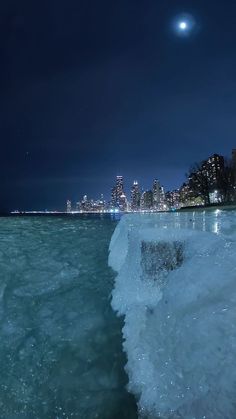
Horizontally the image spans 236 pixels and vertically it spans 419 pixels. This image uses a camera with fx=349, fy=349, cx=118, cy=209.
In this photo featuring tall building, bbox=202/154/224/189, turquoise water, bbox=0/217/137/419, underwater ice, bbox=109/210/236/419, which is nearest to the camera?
underwater ice, bbox=109/210/236/419

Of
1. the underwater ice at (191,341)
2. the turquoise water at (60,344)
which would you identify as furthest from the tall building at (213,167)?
the underwater ice at (191,341)

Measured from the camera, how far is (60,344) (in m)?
7.60

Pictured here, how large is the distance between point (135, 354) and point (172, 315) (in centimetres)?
124

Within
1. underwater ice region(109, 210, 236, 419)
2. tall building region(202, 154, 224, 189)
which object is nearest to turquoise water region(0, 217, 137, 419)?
underwater ice region(109, 210, 236, 419)

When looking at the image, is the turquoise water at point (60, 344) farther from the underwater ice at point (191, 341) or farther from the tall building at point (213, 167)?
the tall building at point (213, 167)

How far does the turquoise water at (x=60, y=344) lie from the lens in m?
5.93

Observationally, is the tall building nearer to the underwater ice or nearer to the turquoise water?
the turquoise water

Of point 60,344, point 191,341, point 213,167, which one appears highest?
point 213,167

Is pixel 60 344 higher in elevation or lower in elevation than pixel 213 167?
lower

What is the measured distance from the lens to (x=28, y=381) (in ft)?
21.3

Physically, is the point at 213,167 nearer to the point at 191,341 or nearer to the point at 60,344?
the point at 60,344

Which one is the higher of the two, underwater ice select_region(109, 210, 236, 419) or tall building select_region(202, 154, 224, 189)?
tall building select_region(202, 154, 224, 189)

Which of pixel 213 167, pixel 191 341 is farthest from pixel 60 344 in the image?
pixel 213 167

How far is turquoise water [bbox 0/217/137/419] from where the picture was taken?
5926mm
